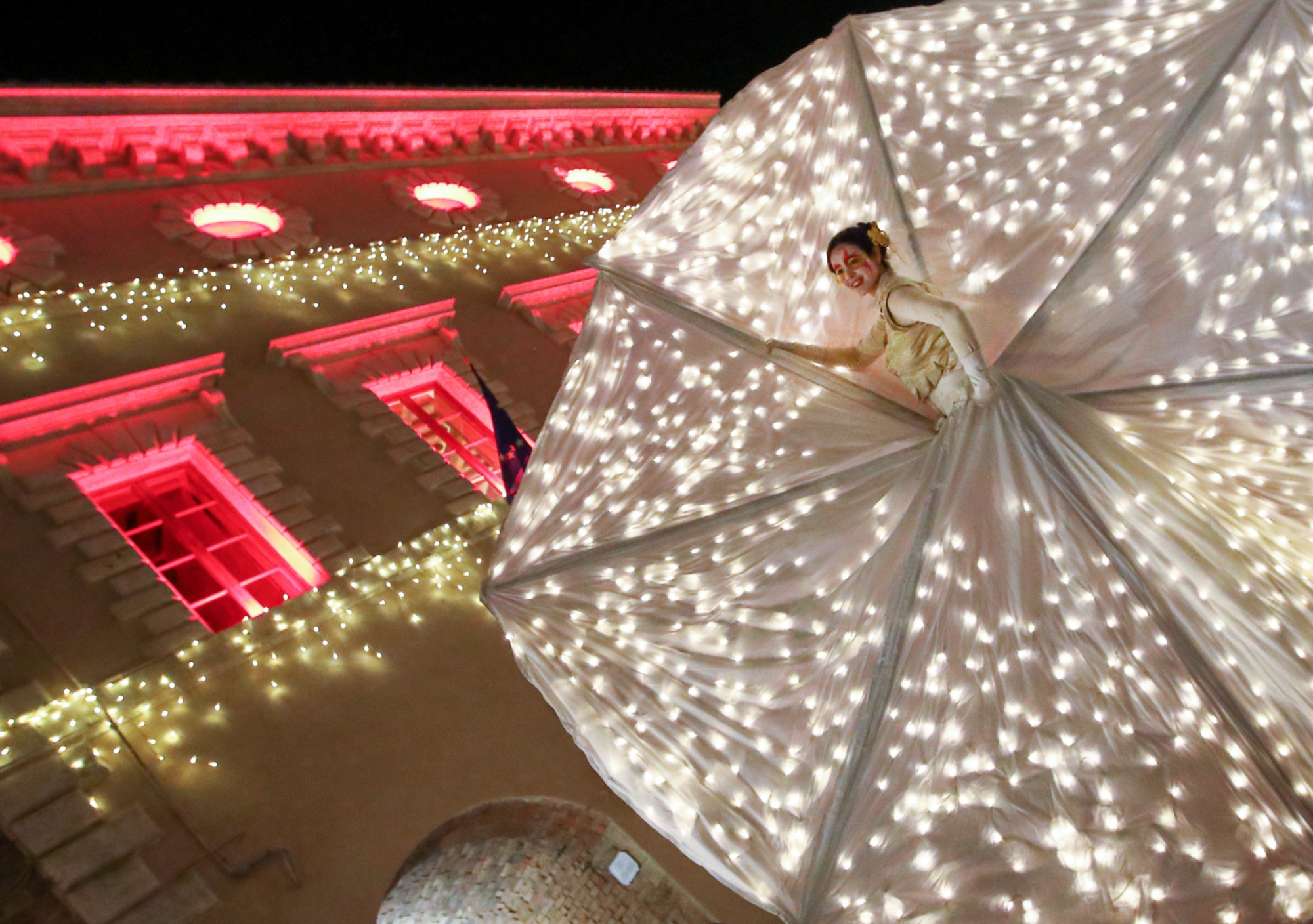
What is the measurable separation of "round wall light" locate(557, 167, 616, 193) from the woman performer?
12919mm

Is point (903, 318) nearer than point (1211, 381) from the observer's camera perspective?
No

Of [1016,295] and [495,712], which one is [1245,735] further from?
[495,712]

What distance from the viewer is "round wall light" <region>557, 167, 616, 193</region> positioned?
15586 millimetres

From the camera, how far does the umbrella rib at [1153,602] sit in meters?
2.55

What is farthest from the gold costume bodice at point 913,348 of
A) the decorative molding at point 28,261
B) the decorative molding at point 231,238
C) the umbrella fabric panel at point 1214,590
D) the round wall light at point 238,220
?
the round wall light at point 238,220

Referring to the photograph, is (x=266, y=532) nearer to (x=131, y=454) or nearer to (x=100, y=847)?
(x=131, y=454)

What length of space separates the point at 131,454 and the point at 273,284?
10.1 ft

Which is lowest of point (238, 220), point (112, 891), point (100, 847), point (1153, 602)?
point (1153, 602)

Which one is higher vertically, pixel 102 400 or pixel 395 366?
pixel 102 400

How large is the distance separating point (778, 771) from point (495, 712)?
4.63 metres

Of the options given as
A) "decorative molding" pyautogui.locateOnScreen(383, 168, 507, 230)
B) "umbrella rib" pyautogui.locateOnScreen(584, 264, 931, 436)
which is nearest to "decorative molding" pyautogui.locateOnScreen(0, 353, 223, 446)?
"decorative molding" pyautogui.locateOnScreen(383, 168, 507, 230)

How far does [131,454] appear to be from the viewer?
310 inches

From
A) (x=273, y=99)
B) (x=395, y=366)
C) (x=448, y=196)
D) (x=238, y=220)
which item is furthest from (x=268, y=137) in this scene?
(x=395, y=366)

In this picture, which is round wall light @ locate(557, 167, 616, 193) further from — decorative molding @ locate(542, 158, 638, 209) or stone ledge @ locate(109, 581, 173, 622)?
stone ledge @ locate(109, 581, 173, 622)
